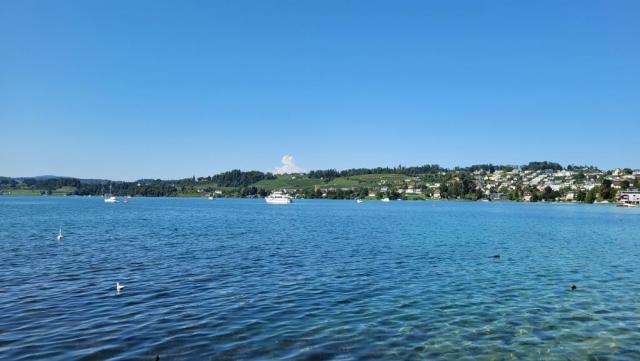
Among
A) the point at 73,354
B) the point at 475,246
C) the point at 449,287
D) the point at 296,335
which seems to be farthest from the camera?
the point at 475,246

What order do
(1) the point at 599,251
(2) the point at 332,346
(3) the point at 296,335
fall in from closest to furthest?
1. (2) the point at 332,346
2. (3) the point at 296,335
3. (1) the point at 599,251

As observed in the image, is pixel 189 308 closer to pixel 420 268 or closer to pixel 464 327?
pixel 464 327

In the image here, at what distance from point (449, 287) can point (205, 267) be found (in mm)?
17981

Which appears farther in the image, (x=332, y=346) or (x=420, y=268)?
(x=420, y=268)

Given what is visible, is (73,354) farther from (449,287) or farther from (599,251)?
(599,251)

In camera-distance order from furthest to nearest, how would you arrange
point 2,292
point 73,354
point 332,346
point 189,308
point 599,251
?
point 599,251, point 2,292, point 189,308, point 332,346, point 73,354

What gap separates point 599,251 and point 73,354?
51817 mm

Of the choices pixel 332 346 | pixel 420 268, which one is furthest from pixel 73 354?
pixel 420 268

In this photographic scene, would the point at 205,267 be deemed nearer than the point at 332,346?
No

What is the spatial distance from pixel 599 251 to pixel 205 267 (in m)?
40.6

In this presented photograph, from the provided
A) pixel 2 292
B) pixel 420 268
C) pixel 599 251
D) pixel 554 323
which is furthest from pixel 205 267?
pixel 599 251

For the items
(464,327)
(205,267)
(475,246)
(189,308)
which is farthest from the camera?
(475,246)

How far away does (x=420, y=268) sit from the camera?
3816 centimetres

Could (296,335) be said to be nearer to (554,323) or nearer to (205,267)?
(554,323)
